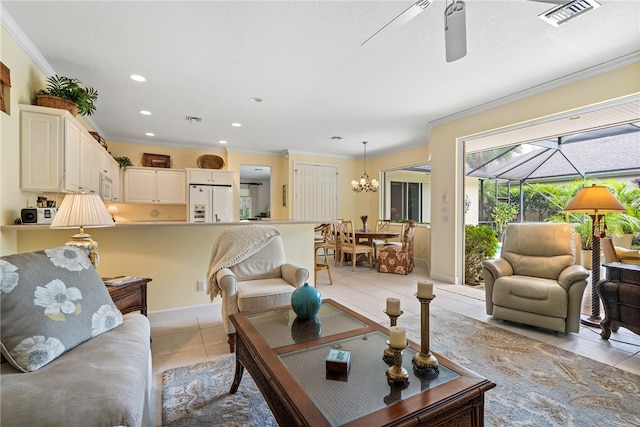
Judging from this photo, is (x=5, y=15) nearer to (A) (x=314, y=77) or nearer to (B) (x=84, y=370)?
(A) (x=314, y=77)

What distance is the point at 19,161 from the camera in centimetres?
240

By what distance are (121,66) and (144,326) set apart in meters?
2.73

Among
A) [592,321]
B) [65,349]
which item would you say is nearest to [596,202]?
[592,321]

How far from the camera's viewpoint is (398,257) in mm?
5426

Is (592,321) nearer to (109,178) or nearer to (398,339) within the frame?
(398,339)

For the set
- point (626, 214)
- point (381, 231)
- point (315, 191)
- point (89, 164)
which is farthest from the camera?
point (315, 191)

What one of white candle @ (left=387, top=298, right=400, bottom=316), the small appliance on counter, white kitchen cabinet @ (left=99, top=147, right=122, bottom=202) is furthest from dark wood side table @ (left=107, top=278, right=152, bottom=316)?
white kitchen cabinet @ (left=99, top=147, right=122, bottom=202)

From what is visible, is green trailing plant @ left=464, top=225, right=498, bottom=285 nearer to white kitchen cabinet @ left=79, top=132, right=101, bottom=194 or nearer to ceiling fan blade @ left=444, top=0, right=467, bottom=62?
ceiling fan blade @ left=444, top=0, right=467, bottom=62

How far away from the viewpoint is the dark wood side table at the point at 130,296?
211 cm

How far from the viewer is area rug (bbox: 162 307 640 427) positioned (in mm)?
1572

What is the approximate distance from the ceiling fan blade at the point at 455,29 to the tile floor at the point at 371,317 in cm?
254

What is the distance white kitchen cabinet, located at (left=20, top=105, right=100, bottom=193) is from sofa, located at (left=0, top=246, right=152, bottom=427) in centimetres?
151

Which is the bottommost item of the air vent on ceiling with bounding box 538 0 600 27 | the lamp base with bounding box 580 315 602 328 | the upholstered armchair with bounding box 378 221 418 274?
the lamp base with bounding box 580 315 602 328

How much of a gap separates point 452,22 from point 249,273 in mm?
2550
